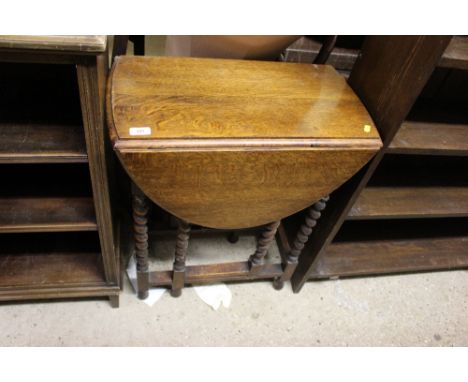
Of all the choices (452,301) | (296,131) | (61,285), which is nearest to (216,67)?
(296,131)

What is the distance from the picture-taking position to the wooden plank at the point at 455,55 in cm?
82

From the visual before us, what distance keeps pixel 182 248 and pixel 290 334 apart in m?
0.55

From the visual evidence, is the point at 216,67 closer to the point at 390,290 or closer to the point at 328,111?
the point at 328,111

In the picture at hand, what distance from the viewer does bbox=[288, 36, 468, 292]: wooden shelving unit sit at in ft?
2.90

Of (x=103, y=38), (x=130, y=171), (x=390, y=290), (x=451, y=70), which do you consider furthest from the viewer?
(x=390, y=290)

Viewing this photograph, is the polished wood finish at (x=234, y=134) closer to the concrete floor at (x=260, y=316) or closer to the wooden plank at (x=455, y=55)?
the wooden plank at (x=455, y=55)

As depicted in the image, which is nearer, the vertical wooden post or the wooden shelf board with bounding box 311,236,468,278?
the vertical wooden post

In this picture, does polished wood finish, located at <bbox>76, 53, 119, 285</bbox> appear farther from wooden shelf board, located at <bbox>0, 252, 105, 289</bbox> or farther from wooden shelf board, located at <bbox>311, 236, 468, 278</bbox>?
wooden shelf board, located at <bbox>311, 236, 468, 278</bbox>

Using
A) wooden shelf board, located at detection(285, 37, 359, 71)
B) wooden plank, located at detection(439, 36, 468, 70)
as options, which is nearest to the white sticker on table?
wooden plank, located at detection(439, 36, 468, 70)

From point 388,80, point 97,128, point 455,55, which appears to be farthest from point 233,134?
point 455,55

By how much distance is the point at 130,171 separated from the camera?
829 mm

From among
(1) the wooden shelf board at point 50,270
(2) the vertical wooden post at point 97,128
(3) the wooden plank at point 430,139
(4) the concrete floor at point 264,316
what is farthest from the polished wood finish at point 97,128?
(3) the wooden plank at point 430,139

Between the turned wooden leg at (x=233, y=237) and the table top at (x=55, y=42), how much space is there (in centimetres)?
103

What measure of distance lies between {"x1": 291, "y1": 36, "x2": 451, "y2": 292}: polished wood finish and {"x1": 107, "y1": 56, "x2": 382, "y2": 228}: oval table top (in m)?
0.04
